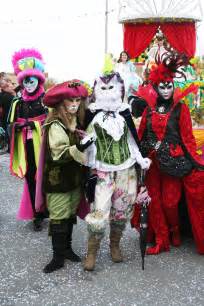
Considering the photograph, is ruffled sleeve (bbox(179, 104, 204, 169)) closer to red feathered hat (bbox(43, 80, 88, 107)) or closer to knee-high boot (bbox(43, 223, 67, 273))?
red feathered hat (bbox(43, 80, 88, 107))

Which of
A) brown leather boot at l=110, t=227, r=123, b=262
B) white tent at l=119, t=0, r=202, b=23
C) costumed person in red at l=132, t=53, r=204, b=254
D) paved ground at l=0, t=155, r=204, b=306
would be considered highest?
white tent at l=119, t=0, r=202, b=23

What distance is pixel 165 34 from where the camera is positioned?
29.9ft

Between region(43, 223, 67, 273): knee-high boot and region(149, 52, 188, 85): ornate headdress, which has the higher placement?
region(149, 52, 188, 85): ornate headdress

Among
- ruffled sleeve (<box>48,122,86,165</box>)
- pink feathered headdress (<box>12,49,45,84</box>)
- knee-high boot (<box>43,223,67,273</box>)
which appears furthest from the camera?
pink feathered headdress (<box>12,49,45,84</box>)

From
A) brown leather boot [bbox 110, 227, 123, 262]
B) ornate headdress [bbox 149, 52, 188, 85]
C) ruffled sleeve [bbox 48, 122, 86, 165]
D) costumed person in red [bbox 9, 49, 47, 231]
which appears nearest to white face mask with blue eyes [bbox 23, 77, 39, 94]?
costumed person in red [bbox 9, 49, 47, 231]

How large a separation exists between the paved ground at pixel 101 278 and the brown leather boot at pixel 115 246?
0.05 metres

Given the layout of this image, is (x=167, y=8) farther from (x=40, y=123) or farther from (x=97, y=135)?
(x=97, y=135)

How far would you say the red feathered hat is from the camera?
3.22 metres

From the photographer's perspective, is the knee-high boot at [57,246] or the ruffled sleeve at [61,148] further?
the knee-high boot at [57,246]

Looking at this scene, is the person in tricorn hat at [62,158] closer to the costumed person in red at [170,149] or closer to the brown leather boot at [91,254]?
the brown leather boot at [91,254]

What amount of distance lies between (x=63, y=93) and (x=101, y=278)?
1296mm

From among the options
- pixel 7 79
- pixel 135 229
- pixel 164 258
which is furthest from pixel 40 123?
pixel 7 79

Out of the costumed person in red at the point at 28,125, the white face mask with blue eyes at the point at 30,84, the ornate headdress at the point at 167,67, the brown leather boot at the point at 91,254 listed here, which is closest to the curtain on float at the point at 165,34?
the costumed person in red at the point at 28,125

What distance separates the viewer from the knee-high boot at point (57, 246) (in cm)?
333
